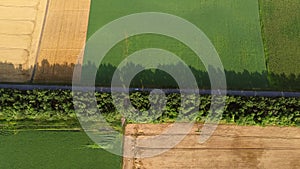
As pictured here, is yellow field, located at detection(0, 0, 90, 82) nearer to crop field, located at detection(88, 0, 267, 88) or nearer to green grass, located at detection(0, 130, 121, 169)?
crop field, located at detection(88, 0, 267, 88)

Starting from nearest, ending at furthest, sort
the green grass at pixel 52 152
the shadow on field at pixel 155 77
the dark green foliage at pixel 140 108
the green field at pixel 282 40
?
the green grass at pixel 52 152 < the dark green foliage at pixel 140 108 < the shadow on field at pixel 155 77 < the green field at pixel 282 40

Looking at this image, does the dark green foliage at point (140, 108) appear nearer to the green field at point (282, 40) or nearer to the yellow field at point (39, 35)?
the green field at point (282, 40)

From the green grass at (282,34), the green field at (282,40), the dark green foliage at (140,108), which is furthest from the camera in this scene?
the green grass at (282,34)

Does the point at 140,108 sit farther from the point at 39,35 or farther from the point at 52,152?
the point at 39,35

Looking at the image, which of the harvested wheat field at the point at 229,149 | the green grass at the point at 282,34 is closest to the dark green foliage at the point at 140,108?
the harvested wheat field at the point at 229,149

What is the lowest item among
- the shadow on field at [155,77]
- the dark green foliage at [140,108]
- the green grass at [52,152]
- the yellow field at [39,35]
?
the green grass at [52,152]

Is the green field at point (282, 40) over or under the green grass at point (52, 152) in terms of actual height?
over

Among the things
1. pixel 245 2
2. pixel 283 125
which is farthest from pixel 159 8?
pixel 283 125

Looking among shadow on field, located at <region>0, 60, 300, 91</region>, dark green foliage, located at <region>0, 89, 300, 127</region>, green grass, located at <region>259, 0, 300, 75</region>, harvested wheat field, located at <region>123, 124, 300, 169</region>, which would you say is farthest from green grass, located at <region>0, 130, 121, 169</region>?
green grass, located at <region>259, 0, 300, 75</region>
